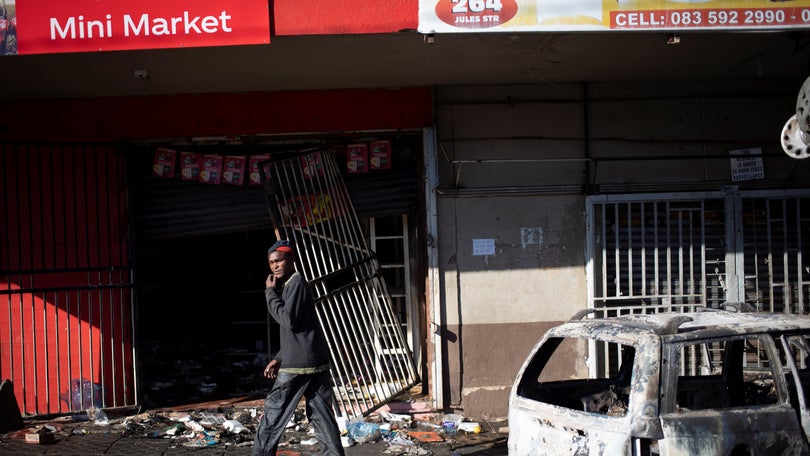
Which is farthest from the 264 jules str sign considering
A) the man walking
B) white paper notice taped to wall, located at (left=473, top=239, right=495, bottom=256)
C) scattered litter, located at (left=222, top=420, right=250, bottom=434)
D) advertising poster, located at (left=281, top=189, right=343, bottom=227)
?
scattered litter, located at (left=222, top=420, right=250, bottom=434)

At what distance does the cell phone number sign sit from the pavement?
3.70 metres

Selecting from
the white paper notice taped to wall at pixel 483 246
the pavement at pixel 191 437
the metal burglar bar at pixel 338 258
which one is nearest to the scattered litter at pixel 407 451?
the pavement at pixel 191 437

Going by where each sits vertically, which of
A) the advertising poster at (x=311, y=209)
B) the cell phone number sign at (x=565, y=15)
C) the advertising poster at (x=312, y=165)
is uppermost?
the cell phone number sign at (x=565, y=15)

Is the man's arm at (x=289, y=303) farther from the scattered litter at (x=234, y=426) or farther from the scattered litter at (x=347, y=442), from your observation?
the scattered litter at (x=234, y=426)

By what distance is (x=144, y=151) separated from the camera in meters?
8.22

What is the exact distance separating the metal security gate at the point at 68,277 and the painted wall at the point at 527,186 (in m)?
3.40

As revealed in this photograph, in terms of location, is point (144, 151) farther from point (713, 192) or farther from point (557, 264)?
point (713, 192)

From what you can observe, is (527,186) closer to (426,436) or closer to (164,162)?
(426,436)

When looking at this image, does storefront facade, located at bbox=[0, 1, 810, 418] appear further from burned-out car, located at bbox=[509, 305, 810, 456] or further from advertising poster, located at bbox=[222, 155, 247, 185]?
burned-out car, located at bbox=[509, 305, 810, 456]

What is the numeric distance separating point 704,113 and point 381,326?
426 centimetres

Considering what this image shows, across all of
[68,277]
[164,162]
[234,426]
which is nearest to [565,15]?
[164,162]

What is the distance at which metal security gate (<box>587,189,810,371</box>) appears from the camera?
798 centimetres

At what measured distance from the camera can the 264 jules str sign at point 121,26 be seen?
5914mm

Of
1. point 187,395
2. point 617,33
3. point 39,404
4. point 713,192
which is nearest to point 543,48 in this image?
point 617,33
